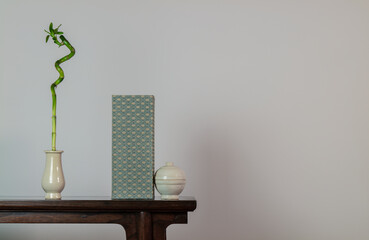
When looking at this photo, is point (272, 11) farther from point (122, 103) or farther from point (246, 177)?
point (122, 103)

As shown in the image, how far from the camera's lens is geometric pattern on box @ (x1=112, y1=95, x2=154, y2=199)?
1.86 meters

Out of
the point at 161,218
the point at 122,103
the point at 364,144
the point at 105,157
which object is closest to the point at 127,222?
the point at 161,218

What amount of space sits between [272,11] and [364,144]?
810 millimetres

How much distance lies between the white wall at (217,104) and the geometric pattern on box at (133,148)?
2.56ft

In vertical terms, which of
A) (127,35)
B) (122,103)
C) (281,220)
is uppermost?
(127,35)

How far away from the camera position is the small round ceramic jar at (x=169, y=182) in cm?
186

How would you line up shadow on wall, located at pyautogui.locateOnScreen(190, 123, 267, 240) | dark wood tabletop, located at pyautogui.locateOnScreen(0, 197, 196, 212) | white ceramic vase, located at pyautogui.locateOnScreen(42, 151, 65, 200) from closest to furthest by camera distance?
dark wood tabletop, located at pyautogui.locateOnScreen(0, 197, 196, 212)
white ceramic vase, located at pyautogui.locateOnScreen(42, 151, 65, 200)
shadow on wall, located at pyautogui.locateOnScreen(190, 123, 267, 240)

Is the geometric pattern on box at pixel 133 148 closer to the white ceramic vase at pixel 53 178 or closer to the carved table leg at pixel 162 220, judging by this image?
the carved table leg at pixel 162 220

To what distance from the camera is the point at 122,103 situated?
1.88 m

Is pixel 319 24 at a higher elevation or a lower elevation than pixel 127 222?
higher

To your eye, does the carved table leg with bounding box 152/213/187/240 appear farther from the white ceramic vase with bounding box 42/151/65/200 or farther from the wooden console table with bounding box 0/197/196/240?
the white ceramic vase with bounding box 42/151/65/200

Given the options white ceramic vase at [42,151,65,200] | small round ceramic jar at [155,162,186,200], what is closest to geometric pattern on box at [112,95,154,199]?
small round ceramic jar at [155,162,186,200]

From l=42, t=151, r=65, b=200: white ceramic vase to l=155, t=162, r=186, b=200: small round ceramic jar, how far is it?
36cm

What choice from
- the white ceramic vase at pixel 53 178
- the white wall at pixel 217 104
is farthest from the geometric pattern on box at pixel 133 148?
the white wall at pixel 217 104
